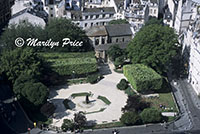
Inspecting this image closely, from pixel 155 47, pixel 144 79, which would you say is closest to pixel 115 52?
pixel 155 47

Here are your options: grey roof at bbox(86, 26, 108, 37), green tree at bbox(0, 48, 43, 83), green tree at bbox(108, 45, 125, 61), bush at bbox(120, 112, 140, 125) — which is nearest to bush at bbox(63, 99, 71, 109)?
green tree at bbox(0, 48, 43, 83)

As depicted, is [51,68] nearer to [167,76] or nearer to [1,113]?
[1,113]

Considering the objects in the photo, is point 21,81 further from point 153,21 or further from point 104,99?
point 153,21

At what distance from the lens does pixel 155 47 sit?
83375mm

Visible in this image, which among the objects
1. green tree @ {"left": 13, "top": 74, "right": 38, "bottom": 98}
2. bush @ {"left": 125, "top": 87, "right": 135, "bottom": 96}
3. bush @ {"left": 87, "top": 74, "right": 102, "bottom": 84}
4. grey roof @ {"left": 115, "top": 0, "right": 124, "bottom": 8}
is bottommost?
bush @ {"left": 125, "top": 87, "right": 135, "bottom": 96}

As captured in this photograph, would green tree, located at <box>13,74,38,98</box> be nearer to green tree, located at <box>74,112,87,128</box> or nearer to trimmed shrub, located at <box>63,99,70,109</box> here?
trimmed shrub, located at <box>63,99,70,109</box>

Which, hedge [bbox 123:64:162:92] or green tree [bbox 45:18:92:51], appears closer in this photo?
hedge [bbox 123:64:162:92]

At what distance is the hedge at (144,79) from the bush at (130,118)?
11.6 metres

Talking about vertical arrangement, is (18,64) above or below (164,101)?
above

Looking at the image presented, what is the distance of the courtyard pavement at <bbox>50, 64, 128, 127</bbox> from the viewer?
2803 inches

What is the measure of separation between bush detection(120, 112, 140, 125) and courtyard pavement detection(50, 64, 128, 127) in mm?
3782

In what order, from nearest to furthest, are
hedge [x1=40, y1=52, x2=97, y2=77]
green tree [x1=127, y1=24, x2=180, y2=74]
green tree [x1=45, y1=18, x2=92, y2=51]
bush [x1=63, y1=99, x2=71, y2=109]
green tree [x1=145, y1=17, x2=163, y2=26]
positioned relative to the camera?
bush [x1=63, y1=99, x2=71, y2=109] < green tree [x1=127, y1=24, x2=180, y2=74] < hedge [x1=40, y1=52, x2=97, y2=77] < green tree [x1=45, y1=18, x2=92, y2=51] < green tree [x1=145, y1=17, x2=163, y2=26]

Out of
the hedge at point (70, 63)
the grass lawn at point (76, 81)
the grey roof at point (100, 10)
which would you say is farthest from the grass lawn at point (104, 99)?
the grey roof at point (100, 10)

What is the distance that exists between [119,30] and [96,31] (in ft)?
23.1
